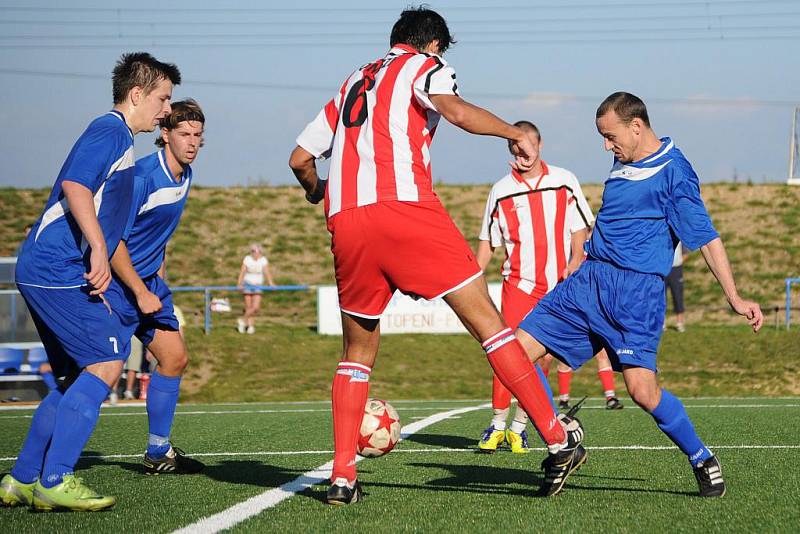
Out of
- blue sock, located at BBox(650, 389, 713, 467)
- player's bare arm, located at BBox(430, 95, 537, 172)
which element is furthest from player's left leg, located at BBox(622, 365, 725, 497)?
player's bare arm, located at BBox(430, 95, 537, 172)

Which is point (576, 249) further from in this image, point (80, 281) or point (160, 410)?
point (80, 281)

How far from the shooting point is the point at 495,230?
27.9 feet

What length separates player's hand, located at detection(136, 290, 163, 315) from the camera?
5.44m

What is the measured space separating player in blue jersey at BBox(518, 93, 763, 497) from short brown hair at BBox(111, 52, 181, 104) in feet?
7.47

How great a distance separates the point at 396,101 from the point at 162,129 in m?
2.16

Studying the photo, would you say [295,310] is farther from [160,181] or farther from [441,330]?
[160,181]

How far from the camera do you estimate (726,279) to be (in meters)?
5.29

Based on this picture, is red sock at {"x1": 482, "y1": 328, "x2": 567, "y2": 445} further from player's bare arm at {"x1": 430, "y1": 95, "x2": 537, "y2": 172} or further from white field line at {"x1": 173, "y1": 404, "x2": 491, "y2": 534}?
white field line at {"x1": 173, "y1": 404, "x2": 491, "y2": 534}

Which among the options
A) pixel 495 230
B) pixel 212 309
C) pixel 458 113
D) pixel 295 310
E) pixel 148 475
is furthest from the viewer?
pixel 295 310

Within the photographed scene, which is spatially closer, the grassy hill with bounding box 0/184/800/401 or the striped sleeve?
the striped sleeve

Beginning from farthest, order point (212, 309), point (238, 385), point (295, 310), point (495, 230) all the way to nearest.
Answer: point (295, 310)
point (212, 309)
point (238, 385)
point (495, 230)

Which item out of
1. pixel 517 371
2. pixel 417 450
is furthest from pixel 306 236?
pixel 517 371

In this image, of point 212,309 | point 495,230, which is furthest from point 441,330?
point 495,230

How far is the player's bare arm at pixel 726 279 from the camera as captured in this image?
5211mm
